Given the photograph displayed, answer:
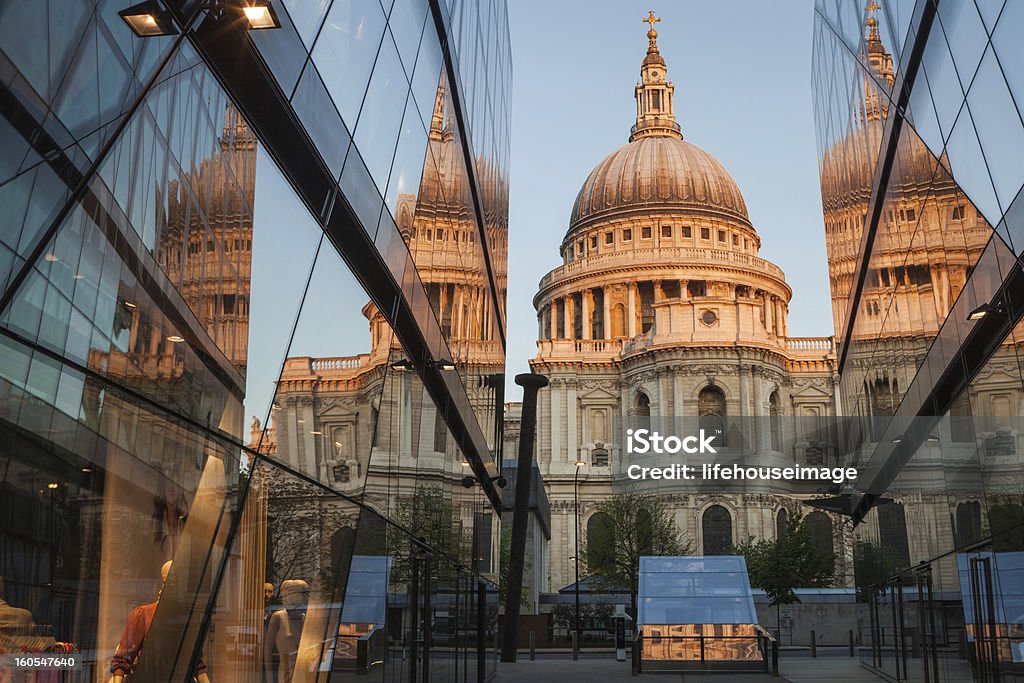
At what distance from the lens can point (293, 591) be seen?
22.7 feet

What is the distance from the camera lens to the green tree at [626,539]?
221ft

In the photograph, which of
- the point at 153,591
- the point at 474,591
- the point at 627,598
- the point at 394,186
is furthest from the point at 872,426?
the point at 627,598

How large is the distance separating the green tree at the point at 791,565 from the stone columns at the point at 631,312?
115ft

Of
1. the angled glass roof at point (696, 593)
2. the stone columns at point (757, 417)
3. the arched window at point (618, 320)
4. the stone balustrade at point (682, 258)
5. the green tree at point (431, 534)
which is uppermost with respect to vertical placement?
the stone balustrade at point (682, 258)

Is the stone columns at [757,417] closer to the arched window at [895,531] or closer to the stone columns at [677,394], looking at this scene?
the stone columns at [677,394]

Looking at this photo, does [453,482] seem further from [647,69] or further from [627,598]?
[647,69]

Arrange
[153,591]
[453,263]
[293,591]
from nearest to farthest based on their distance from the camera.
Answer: [153,591] < [293,591] < [453,263]

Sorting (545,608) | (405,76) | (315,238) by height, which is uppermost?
(405,76)

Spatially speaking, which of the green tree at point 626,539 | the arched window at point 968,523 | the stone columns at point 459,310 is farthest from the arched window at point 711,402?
the arched window at point 968,523

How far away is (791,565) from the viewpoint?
63.9 meters

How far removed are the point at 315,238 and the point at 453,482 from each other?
8.45 metres

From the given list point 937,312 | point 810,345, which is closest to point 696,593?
point 937,312

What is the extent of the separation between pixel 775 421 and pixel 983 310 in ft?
239

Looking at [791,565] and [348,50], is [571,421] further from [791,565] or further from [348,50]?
[348,50]
